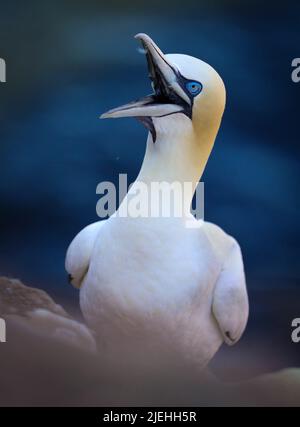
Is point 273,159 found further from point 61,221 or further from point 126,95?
point 61,221

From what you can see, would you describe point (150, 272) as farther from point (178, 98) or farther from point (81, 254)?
point (178, 98)

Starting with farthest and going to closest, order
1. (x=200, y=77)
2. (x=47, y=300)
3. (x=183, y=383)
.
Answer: (x=47, y=300), (x=183, y=383), (x=200, y=77)

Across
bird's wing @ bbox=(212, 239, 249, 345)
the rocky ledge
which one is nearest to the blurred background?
the rocky ledge

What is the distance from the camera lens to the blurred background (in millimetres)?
2320

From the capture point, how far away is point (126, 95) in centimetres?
236

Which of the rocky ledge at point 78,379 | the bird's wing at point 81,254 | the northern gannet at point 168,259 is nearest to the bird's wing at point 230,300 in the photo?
the northern gannet at point 168,259

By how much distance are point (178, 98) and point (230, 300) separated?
54 cm

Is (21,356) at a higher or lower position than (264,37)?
lower

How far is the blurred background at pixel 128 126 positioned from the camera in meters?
2.32

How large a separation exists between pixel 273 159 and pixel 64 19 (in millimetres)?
776

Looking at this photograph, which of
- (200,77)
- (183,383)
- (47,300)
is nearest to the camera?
(200,77)

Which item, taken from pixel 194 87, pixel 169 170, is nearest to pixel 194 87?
pixel 194 87
